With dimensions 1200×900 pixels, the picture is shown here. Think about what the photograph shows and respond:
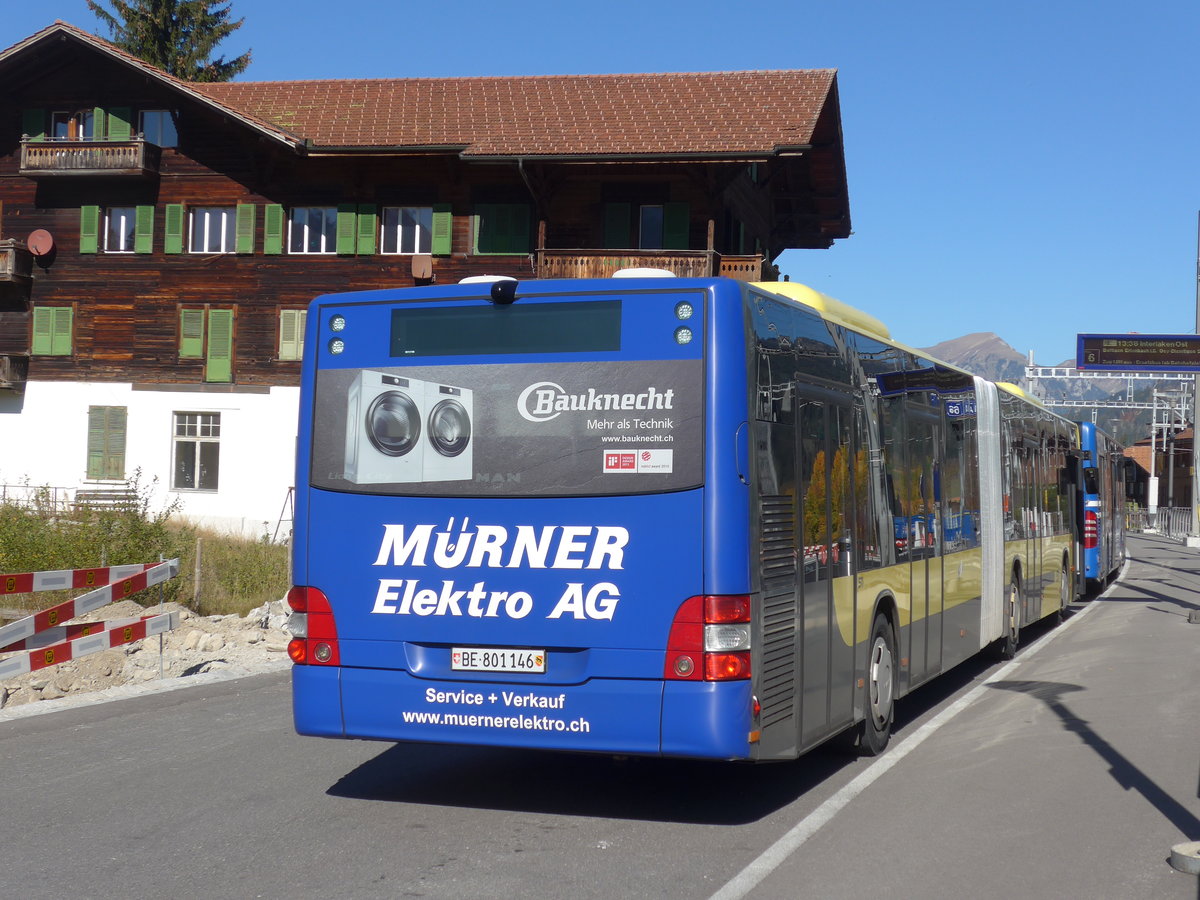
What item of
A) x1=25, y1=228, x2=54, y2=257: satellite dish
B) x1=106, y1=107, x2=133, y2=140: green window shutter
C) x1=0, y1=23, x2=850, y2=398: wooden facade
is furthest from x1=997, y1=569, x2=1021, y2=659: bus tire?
x1=25, y1=228, x2=54, y2=257: satellite dish

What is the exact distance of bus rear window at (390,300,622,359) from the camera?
7008 mm

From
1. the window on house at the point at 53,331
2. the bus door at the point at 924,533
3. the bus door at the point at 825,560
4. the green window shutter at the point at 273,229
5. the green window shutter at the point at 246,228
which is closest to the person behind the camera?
the bus door at the point at 825,560

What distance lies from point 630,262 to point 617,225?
2.34 metres

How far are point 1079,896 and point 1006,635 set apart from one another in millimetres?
9349

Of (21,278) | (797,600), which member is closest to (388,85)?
(21,278)

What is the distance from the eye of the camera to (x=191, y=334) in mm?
39750

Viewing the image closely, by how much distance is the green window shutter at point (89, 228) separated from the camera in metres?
40.1

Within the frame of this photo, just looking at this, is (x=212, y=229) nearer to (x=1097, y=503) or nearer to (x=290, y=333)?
(x=290, y=333)

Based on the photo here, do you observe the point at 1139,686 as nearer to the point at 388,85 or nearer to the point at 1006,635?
the point at 1006,635

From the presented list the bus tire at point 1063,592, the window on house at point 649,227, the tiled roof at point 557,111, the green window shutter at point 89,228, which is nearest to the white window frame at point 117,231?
the green window shutter at point 89,228

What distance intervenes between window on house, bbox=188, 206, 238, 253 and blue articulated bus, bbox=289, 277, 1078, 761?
33.8 m

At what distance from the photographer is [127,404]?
39656 mm

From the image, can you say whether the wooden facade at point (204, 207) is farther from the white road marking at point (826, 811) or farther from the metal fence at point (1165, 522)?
the metal fence at point (1165, 522)

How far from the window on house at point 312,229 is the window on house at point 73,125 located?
6573 millimetres
